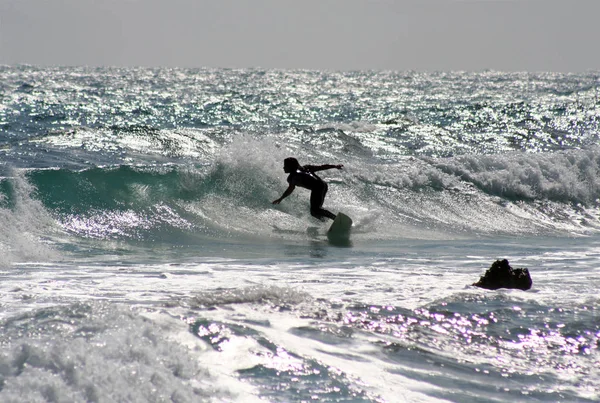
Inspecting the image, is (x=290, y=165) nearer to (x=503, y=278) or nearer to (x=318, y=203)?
(x=318, y=203)

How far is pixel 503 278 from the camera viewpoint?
23.1 feet

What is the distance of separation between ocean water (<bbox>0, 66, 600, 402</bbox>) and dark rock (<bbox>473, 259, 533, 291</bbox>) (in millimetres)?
180

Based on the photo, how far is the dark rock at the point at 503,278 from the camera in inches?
277

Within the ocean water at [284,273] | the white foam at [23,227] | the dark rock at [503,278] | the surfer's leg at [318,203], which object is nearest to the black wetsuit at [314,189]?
the surfer's leg at [318,203]

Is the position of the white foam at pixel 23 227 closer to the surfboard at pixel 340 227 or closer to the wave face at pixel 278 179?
the wave face at pixel 278 179

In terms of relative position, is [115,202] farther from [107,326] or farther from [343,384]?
[343,384]

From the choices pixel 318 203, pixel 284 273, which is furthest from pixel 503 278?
pixel 318 203

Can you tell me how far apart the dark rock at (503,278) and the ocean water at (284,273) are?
180 mm

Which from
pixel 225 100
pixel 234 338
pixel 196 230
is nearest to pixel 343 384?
pixel 234 338

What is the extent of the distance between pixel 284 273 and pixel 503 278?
2.39 metres

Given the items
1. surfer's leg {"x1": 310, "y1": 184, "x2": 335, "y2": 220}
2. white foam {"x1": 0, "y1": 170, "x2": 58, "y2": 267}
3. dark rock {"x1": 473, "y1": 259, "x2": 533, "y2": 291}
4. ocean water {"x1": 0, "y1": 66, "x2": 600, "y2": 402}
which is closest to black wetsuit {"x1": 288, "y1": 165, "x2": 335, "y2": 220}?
surfer's leg {"x1": 310, "y1": 184, "x2": 335, "y2": 220}

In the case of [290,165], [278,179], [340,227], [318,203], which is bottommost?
[340,227]

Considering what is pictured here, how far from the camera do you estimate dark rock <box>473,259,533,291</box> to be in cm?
703

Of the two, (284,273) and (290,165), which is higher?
(290,165)
